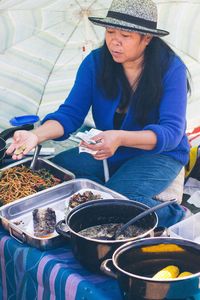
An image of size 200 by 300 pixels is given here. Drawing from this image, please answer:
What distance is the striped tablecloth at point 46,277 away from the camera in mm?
1891

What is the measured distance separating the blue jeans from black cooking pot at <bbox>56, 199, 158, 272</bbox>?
54cm

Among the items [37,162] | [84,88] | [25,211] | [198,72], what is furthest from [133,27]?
[198,72]

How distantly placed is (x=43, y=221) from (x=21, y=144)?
1.65 ft

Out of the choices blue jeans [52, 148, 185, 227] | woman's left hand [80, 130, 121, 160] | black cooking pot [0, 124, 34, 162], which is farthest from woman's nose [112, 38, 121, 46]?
black cooking pot [0, 124, 34, 162]

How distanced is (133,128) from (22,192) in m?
0.79

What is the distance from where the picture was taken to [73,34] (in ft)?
12.1

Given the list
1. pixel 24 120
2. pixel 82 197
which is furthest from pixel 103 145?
pixel 24 120

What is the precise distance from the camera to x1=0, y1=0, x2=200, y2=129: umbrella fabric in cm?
362

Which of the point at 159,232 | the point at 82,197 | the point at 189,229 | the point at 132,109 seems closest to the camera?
the point at 159,232

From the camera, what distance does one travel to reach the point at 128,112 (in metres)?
3.00

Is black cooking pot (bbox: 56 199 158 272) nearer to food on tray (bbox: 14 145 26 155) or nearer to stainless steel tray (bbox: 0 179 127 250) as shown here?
stainless steel tray (bbox: 0 179 127 250)

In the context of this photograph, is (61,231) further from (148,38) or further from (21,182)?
(148,38)

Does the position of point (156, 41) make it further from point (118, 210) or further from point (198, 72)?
point (118, 210)

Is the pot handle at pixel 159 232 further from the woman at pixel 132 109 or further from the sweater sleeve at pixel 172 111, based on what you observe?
the sweater sleeve at pixel 172 111
